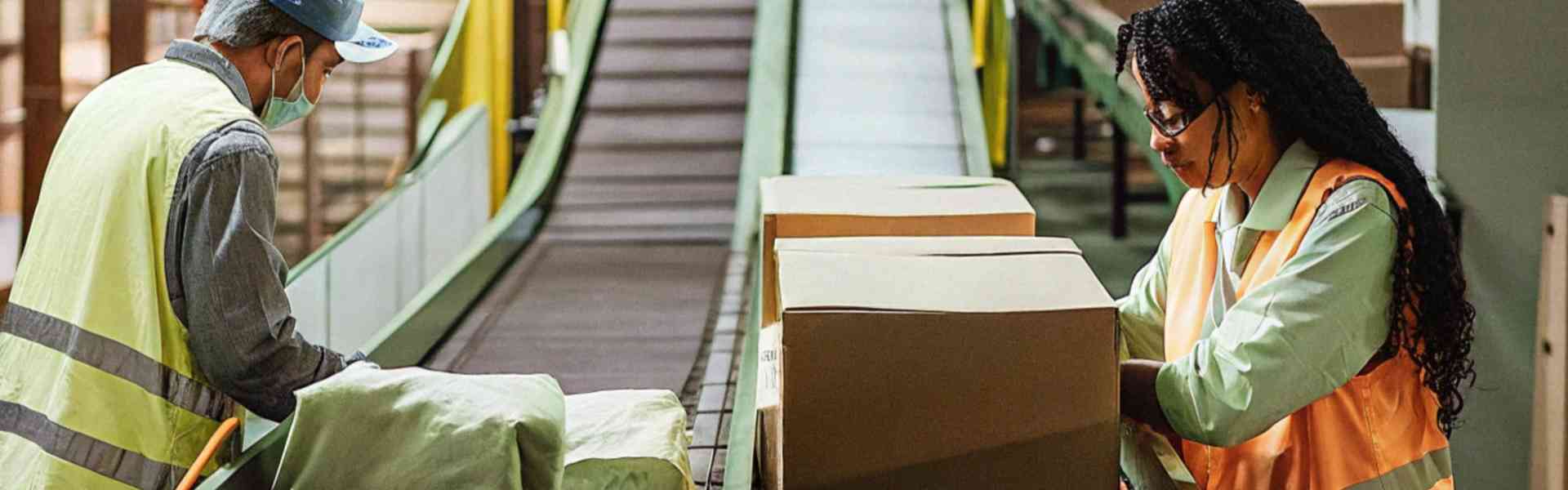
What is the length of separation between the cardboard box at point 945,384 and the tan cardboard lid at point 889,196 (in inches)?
25.4

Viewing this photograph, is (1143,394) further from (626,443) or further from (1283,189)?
(626,443)

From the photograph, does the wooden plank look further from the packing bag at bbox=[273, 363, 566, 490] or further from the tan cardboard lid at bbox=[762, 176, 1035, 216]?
the packing bag at bbox=[273, 363, 566, 490]

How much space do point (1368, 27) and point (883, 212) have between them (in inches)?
206

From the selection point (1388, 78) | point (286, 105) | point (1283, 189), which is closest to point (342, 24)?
point (286, 105)

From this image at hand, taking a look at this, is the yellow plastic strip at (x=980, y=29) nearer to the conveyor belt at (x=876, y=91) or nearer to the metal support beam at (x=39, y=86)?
the conveyor belt at (x=876, y=91)

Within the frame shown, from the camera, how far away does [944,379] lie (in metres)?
1.54

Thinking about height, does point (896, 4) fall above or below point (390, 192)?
above

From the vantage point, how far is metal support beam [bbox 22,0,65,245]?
5.61m

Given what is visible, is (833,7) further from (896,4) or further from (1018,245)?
(1018,245)

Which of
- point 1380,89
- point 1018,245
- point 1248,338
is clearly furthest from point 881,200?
point 1380,89

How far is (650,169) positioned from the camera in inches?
316

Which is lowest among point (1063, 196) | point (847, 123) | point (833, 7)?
point (1063, 196)

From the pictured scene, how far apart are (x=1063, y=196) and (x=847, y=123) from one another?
3636 mm

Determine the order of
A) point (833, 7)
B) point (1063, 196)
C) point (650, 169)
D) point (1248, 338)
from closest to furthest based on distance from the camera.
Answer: point (1248, 338) → point (650, 169) → point (833, 7) → point (1063, 196)
